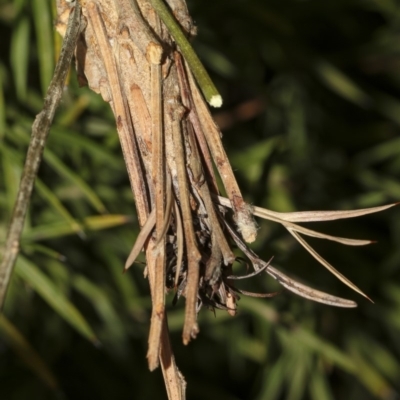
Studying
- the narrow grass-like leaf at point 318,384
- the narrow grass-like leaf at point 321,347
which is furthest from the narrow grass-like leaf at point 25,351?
the narrow grass-like leaf at point 318,384

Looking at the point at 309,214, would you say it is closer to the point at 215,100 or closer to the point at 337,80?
the point at 215,100

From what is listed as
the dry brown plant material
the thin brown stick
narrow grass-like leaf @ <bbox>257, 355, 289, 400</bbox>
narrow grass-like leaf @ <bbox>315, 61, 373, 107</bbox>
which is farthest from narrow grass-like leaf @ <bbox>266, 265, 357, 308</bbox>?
narrow grass-like leaf @ <bbox>315, 61, 373, 107</bbox>

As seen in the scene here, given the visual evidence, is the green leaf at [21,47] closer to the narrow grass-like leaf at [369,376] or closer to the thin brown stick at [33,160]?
the thin brown stick at [33,160]

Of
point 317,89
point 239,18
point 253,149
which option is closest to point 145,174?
point 253,149

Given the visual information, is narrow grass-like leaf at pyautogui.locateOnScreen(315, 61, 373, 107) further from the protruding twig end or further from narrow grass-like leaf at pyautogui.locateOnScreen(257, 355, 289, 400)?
the protruding twig end

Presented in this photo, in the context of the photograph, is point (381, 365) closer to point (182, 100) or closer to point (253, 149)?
point (253, 149)
